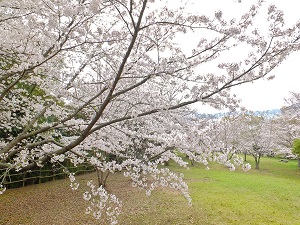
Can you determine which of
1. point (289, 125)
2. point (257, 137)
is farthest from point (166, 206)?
point (289, 125)

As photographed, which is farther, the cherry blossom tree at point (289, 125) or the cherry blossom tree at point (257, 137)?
the cherry blossom tree at point (257, 137)

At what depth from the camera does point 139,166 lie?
3.66m

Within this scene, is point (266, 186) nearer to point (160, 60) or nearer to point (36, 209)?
point (36, 209)

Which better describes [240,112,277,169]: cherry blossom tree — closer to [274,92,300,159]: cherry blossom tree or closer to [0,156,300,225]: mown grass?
[274,92,300,159]: cherry blossom tree

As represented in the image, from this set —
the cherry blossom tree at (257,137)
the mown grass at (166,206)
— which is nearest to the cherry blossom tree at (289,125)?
the cherry blossom tree at (257,137)

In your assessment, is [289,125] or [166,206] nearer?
[166,206]

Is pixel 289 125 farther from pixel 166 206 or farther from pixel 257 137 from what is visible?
pixel 166 206

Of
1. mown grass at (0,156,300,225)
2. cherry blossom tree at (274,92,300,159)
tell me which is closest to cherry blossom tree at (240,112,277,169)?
cherry blossom tree at (274,92,300,159)

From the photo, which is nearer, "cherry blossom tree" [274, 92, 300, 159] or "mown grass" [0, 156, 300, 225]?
"mown grass" [0, 156, 300, 225]

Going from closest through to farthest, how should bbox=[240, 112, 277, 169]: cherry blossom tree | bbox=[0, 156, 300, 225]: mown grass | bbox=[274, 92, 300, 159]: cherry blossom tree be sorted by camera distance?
1. bbox=[0, 156, 300, 225]: mown grass
2. bbox=[274, 92, 300, 159]: cherry blossom tree
3. bbox=[240, 112, 277, 169]: cherry blossom tree

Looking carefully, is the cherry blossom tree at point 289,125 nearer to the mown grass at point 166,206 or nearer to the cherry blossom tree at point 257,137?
the cherry blossom tree at point 257,137

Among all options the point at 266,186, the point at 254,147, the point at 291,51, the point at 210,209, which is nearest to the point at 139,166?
the point at 291,51

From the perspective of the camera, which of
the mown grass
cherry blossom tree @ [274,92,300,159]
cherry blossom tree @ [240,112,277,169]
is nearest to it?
the mown grass

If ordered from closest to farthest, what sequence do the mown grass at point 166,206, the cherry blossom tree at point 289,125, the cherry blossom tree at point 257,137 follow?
the mown grass at point 166,206, the cherry blossom tree at point 289,125, the cherry blossom tree at point 257,137
